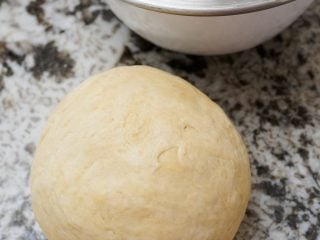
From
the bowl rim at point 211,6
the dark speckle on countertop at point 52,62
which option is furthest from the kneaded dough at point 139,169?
the dark speckle on countertop at point 52,62

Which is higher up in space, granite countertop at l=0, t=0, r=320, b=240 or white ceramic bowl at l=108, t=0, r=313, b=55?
white ceramic bowl at l=108, t=0, r=313, b=55

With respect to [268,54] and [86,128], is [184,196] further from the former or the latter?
[268,54]

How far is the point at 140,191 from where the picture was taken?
721 mm

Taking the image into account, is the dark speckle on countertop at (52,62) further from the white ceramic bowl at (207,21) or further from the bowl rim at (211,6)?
the bowl rim at (211,6)

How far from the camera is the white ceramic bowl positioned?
0.79 metres

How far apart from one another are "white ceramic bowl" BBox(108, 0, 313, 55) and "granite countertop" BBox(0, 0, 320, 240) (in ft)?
0.32

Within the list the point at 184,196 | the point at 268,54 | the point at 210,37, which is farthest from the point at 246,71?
the point at 184,196

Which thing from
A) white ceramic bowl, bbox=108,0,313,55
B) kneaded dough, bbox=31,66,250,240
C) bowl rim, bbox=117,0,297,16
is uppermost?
bowl rim, bbox=117,0,297,16

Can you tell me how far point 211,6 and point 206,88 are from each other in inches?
10.4

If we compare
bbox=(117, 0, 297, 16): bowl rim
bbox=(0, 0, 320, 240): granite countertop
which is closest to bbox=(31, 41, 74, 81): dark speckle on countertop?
bbox=(0, 0, 320, 240): granite countertop

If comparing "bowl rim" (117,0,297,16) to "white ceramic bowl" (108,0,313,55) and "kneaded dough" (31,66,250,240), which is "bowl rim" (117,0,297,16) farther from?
"kneaded dough" (31,66,250,240)

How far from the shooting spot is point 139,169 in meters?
0.73

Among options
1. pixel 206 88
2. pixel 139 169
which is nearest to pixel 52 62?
pixel 206 88

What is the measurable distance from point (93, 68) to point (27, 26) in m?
0.19
